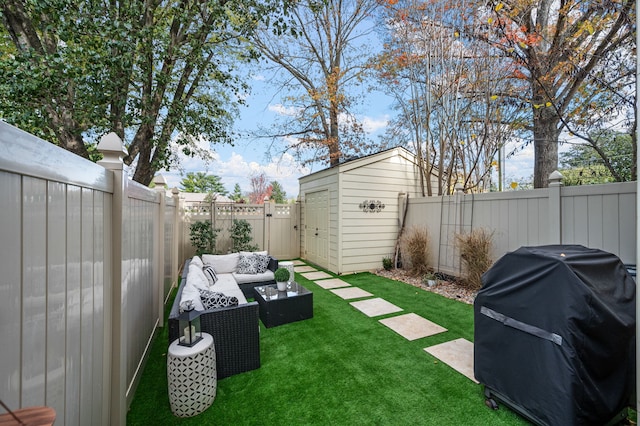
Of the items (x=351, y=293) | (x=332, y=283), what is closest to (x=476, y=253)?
(x=351, y=293)

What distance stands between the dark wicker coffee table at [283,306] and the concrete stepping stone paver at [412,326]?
1064mm

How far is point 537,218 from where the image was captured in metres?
4.18

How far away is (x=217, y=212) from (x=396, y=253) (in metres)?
A: 4.79

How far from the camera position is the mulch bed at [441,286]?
15.3ft

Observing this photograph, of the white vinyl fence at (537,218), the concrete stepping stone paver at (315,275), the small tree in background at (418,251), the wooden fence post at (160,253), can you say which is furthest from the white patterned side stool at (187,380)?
the small tree in background at (418,251)

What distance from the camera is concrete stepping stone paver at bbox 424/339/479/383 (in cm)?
260

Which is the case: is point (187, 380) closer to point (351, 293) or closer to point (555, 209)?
point (351, 293)

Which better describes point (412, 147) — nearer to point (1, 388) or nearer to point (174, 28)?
point (174, 28)

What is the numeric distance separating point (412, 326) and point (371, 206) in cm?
346

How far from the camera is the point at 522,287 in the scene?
6.39 feet

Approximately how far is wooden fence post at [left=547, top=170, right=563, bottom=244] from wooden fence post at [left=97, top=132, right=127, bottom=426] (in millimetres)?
4986

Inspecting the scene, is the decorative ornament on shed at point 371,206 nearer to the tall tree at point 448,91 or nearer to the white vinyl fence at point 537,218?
A: the white vinyl fence at point 537,218

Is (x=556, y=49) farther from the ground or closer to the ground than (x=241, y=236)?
farther from the ground

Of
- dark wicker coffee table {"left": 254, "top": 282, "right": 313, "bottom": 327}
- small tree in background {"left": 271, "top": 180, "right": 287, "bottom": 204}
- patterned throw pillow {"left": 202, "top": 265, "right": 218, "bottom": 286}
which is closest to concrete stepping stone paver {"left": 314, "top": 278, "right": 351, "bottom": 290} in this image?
dark wicker coffee table {"left": 254, "top": 282, "right": 313, "bottom": 327}
